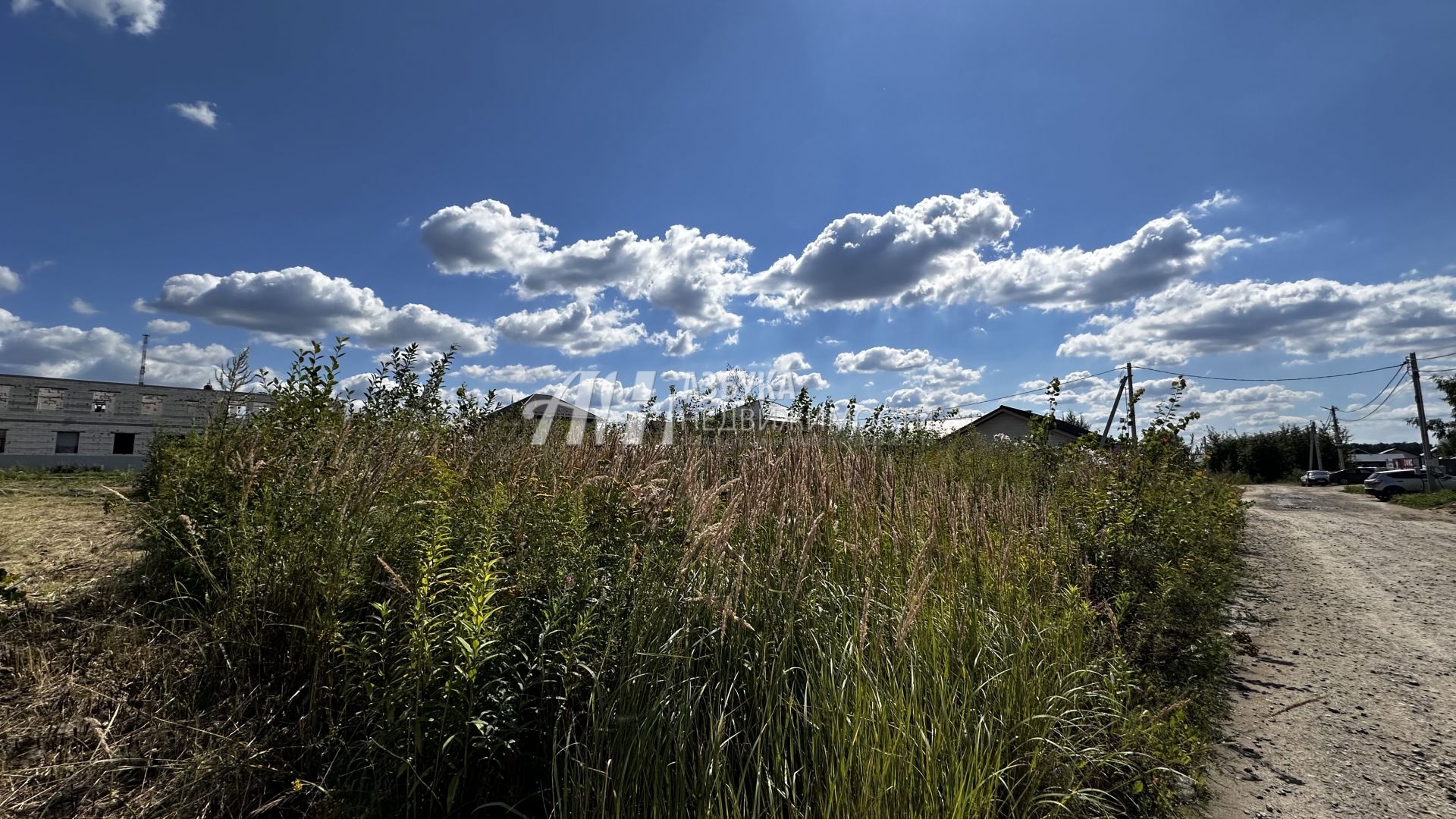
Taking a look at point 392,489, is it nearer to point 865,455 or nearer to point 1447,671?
point 865,455

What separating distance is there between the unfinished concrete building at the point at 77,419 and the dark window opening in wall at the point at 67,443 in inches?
0.9

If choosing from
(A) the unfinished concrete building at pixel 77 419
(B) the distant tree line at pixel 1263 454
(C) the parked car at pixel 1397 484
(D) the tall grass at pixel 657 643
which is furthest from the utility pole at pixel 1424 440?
(A) the unfinished concrete building at pixel 77 419

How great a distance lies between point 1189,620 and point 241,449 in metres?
6.38

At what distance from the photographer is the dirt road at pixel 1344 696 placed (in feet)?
8.50

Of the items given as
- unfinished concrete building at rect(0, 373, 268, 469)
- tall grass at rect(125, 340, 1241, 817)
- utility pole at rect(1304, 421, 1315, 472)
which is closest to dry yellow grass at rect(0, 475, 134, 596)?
tall grass at rect(125, 340, 1241, 817)

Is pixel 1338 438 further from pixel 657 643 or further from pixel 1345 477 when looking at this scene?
pixel 657 643

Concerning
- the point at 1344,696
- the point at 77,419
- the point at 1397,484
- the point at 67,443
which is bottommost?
the point at 1344,696

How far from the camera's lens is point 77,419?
2852 cm

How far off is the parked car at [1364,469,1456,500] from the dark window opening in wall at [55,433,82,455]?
57.7 meters

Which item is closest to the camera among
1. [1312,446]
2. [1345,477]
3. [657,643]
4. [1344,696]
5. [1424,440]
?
[657,643]

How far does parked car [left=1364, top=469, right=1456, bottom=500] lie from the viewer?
2530cm

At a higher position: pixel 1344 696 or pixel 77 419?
pixel 77 419

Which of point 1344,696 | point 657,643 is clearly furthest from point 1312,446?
point 657,643

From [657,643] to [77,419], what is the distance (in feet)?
133
